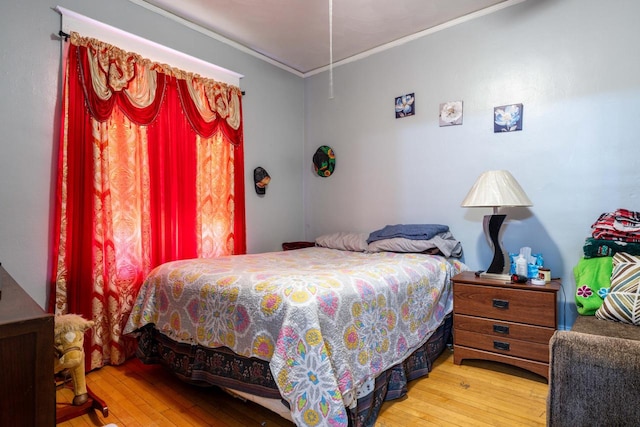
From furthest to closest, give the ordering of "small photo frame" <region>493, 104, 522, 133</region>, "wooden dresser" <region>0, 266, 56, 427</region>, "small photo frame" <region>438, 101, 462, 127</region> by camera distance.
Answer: "small photo frame" <region>438, 101, 462, 127</region>, "small photo frame" <region>493, 104, 522, 133</region>, "wooden dresser" <region>0, 266, 56, 427</region>

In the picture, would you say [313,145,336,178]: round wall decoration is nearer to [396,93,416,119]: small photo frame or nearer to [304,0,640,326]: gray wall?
[304,0,640,326]: gray wall

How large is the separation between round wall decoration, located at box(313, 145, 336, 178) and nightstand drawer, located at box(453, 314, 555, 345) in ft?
6.51

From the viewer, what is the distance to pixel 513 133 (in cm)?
262

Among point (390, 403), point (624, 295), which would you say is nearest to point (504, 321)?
point (624, 295)

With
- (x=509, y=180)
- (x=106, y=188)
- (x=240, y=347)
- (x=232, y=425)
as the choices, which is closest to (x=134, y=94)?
(x=106, y=188)

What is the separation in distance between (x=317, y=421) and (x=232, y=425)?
573 millimetres

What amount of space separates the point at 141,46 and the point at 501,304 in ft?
10.2

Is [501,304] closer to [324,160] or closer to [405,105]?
[405,105]

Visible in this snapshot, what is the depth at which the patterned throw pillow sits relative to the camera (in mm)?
1570

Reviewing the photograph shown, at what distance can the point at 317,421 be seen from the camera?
4.26 ft

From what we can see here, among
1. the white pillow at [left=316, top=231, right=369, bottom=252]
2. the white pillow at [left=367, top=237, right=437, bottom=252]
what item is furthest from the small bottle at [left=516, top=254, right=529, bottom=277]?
the white pillow at [left=316, top=231, right=369, bottom=252]

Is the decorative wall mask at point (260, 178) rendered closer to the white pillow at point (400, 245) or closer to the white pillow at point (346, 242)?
the white pillow at point (346, 242)

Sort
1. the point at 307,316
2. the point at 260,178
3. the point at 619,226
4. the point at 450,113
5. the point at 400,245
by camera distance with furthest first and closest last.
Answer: the point at 260,178
the point at 450,113
the point at 400,245
the point at 619,226
the point at 307,316

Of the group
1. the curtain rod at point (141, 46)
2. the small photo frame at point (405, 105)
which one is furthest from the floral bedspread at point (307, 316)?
the curtain rod at point (141, 46)
